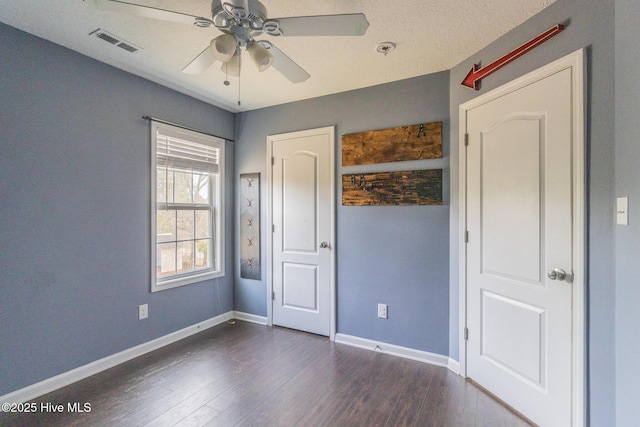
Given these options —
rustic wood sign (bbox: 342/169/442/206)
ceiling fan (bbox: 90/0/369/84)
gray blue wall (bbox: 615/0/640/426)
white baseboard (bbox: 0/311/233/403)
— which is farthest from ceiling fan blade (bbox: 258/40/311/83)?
white baseboard (bbox: 0/311/233/403)

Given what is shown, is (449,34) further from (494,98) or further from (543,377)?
(543,377)

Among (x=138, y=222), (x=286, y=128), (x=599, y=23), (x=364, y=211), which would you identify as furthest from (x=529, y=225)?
(x=138, y=222)

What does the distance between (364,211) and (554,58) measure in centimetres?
175

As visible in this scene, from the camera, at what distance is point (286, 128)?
333 cm

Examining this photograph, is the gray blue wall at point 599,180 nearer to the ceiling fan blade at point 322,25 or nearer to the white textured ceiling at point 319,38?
the white textured ceiling at point 319,38

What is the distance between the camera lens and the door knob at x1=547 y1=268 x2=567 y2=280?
165 centimetres

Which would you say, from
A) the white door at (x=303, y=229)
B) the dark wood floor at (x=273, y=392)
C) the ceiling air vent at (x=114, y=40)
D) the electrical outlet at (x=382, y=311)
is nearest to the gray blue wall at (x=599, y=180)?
the dark wood floor at (x=273, y=392)

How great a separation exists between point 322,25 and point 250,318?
126 inches

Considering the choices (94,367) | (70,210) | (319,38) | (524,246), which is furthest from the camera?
(94,367)

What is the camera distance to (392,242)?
2725mm

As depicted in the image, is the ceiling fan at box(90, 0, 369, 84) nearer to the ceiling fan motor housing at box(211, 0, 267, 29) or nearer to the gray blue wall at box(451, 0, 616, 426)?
the ceiling fan motor housing at box(211, 0, 267, 29)

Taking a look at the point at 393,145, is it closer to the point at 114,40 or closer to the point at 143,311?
the point at 114,40

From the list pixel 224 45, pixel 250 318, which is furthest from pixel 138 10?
pixel 250 318

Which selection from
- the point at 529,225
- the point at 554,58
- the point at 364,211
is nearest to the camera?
the point at 554,58
